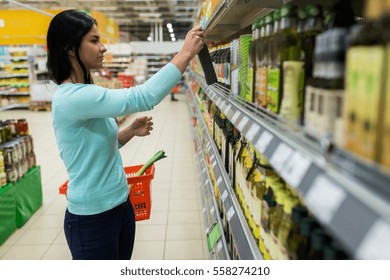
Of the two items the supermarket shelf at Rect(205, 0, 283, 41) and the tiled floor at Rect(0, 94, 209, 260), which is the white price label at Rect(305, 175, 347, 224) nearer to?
the supermarket shelf at Rect(205, 0, 283, 41)

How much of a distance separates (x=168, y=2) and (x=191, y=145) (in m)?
12.4

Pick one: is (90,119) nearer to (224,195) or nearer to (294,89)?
Answer: (224,195)

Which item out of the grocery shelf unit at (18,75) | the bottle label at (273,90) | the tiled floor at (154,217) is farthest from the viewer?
the grocery shelf unit at (18,75)

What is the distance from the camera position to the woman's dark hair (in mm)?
1609

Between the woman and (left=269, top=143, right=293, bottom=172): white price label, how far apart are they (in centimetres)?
78

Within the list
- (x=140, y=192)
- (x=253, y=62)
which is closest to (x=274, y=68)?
(x=253, y=62)

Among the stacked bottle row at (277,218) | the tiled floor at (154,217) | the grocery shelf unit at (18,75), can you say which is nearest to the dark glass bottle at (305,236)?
the stacked bottle row at (277,218)

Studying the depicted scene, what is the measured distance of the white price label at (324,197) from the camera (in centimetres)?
61

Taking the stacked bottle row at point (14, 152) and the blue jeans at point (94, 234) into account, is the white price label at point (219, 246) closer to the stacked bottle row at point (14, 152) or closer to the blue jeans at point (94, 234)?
the blue jeans at point (94, 234)

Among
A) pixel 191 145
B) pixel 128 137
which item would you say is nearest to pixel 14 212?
pixel 128 137

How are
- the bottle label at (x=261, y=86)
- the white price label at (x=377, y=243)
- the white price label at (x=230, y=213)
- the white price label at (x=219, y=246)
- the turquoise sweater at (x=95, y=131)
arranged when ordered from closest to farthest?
the white price label at (x=377, y=243) → the bottle label at (x=261, y=86) → the turquoise sweater at (x=95, y=131) → the white price label at (x=230, y=213) → the white price label at (x=219, y=246)

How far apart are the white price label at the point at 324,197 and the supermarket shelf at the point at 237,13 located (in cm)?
132
